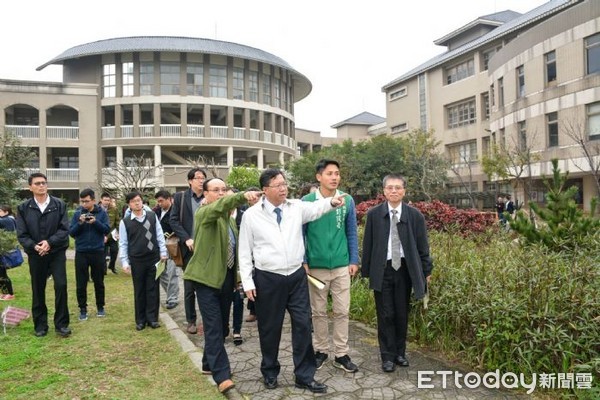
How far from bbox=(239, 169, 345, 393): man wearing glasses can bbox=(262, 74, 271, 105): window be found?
33.9m

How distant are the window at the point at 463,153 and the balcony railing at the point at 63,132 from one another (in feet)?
90.5

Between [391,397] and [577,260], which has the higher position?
[577,260]

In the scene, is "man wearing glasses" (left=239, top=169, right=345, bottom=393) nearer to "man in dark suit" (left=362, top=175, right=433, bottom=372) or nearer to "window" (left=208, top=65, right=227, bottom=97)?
"man in dark suit" (left=362, top=175, right=433, bottom=372)

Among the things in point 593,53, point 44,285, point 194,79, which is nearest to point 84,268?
point 44,285

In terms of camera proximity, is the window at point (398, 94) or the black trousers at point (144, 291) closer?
the black trousers at point (144, 291)

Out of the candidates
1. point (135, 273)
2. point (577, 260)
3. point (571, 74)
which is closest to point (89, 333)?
point (135, 273)

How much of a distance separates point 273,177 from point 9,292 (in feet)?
21.9

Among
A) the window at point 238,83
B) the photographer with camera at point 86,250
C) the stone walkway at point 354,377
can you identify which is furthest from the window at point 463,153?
the stone walkway at point 354,377

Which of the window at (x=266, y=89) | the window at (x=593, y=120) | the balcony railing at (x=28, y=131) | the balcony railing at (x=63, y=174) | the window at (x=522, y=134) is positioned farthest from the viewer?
the window at (x=266, y=89)

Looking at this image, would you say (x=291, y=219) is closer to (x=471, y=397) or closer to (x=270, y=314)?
(x=270, y=314)

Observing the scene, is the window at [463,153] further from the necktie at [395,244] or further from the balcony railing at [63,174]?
the necktie at [395,244]

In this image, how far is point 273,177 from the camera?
388 centimetres

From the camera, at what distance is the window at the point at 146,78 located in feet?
109

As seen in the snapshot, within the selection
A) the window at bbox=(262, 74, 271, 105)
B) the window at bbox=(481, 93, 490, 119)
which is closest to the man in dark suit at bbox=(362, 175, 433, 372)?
the window at bbox=(481, 93, 490, 119)
